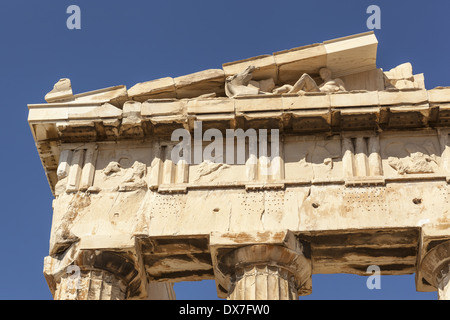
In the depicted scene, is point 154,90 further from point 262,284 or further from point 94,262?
point 262,284

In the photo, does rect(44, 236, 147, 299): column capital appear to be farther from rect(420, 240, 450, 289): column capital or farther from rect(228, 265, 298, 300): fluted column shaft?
rect(420, 240, 450, 289): column capital

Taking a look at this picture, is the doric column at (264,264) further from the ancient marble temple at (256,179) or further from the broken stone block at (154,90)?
the broken stone block at (154,90)

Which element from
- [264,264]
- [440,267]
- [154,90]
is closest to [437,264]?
[440,267]

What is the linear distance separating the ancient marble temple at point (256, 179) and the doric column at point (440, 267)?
0.07 feet

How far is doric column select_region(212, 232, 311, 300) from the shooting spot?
16500 mm

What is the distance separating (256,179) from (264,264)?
1712 millimetres

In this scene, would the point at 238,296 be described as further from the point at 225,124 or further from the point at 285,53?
the point at 285,53

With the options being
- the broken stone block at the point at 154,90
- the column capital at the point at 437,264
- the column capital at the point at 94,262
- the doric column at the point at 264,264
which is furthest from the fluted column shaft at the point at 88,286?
the column capital at the point at 437,264

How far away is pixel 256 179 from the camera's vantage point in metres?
17.6

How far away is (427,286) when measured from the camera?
17.4m

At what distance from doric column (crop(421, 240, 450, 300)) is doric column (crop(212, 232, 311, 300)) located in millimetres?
2079

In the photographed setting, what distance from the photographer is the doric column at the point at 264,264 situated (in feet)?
54.1

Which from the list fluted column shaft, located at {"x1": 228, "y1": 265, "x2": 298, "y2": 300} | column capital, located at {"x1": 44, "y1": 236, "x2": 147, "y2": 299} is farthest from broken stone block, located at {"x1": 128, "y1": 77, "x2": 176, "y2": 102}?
fluted column shaft, located at {"x1": 228, "y1": 265, "x2": 298, "y2": 300}
